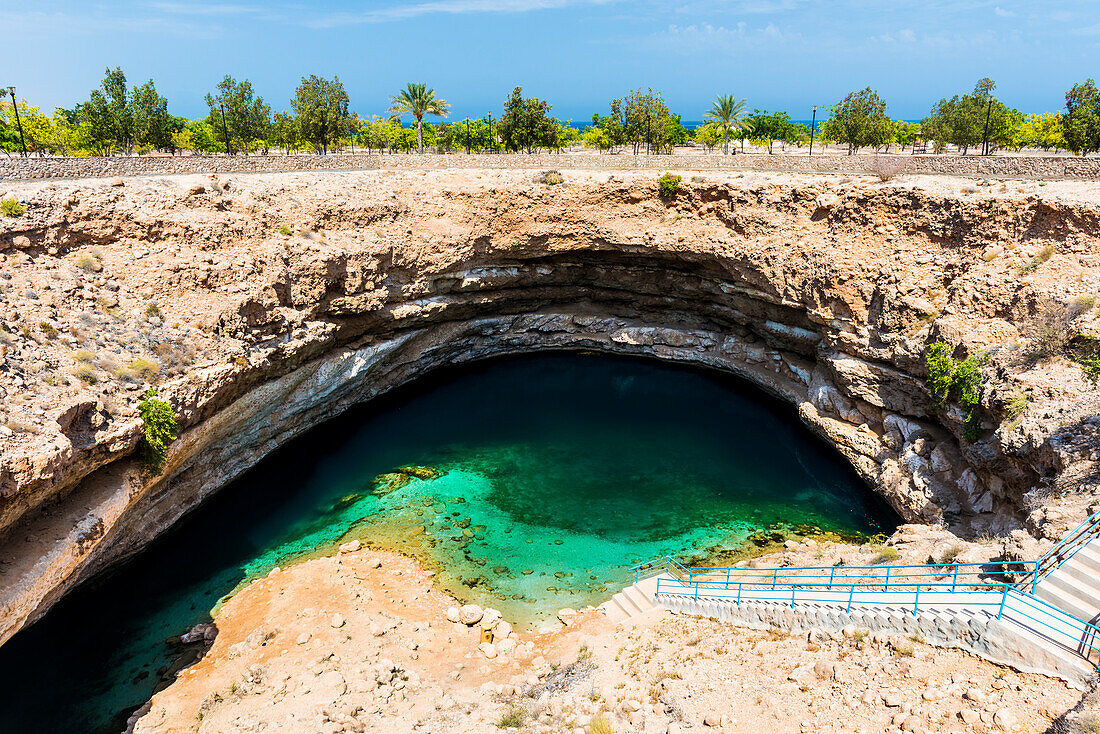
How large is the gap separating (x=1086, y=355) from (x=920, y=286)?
8159 millimetres

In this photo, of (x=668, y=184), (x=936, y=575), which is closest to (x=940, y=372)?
(x=936, y=575)

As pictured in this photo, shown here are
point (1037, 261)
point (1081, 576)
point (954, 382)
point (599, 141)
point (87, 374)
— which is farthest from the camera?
point (599, 141)

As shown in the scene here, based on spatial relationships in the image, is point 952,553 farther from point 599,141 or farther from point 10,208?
point 599,141

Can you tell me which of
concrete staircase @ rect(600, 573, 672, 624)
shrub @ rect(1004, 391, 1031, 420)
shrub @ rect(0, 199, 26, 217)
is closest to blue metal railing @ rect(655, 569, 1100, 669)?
concrete staircase @ rect(600, 573, 672, 624)

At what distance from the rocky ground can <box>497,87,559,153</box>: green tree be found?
4181 cm

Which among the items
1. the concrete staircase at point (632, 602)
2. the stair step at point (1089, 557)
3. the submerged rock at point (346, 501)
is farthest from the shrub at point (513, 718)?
the submerged rock at point (346, 501)

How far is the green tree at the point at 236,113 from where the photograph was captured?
47281 millimetres

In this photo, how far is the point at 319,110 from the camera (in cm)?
4778

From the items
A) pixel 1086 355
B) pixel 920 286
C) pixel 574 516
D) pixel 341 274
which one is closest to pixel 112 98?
pixel 341 274

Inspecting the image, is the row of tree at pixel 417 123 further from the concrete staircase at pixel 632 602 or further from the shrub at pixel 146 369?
the concrete staircase at pixel 632 602

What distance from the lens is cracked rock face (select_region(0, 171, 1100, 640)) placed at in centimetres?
1998

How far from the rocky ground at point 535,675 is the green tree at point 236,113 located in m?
37.9

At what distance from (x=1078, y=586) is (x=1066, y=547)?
214 cm

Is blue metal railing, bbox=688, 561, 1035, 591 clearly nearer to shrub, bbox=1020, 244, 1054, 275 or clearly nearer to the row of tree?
shrub, bbox=1020, 244, 1054, 275
